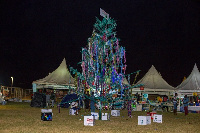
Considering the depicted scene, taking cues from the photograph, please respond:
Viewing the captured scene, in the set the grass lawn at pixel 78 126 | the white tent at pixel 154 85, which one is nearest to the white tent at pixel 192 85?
the white tent at pixel 154 85

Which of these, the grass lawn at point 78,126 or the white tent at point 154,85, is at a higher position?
the white tent at point 154,85

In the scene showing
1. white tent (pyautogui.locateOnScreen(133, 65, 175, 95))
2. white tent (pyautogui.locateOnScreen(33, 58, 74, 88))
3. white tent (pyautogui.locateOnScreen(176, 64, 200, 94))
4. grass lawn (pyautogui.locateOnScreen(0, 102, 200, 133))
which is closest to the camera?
grass lawn (pyautogui.locateOnScreen(0, 102, 200, 133))

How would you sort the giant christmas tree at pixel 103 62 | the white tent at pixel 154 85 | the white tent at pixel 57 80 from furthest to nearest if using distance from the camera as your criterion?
the white tent at pixel 57 80
the white tent at pixel 154 85
the giant christmas tree at pixel 103 62

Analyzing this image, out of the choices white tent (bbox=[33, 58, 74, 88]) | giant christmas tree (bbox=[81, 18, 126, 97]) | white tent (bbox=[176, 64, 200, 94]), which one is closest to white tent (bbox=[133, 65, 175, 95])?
white tent (bbox=[176, 64, 200, 94])

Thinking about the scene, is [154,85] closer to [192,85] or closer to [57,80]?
[192,85]

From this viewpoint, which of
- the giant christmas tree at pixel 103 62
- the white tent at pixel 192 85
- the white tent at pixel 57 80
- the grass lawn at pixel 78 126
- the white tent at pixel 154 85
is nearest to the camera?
the grass lawn at pixel 78 126

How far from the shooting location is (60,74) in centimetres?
4128

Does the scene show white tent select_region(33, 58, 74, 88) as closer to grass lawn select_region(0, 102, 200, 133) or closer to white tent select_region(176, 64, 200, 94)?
white tent select_region(176, 64, 200, 94)

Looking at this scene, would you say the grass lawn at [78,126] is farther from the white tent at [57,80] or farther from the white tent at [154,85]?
the white tent at [57,80]

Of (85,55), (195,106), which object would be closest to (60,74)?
(195,106)

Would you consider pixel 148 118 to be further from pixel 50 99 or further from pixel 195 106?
pixel 50 99

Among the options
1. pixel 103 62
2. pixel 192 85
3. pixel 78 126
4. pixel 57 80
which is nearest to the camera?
pixel 78 126

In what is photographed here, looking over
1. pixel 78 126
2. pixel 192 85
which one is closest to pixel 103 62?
pixel 78 126

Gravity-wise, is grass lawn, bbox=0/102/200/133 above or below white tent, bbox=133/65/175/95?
below
